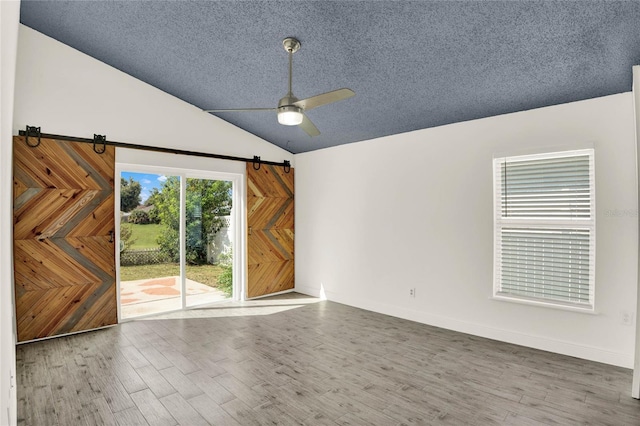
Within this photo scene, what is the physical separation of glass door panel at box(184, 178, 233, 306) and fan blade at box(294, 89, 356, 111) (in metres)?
3.19

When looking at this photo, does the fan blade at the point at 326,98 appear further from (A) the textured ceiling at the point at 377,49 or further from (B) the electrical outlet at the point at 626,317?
(B) the electrical outlet at the point at 626,317

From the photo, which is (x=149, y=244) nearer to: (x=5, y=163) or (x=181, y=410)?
(x=181, y=410)

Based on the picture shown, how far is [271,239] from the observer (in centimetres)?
633

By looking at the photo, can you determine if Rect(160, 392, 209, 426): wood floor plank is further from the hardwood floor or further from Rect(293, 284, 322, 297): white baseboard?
Rect(293, 284, 322, 297): white baseboard

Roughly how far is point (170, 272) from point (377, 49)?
4.19 metres

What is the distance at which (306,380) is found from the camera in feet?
10.4

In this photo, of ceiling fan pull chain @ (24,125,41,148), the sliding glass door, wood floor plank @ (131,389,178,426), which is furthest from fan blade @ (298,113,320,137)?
ceiling fan pull chain @ (24,125,41,148)

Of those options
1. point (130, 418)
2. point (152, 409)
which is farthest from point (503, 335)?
point (130, 418)

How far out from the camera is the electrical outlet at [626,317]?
10.9ft

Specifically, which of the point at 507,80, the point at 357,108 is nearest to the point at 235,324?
the point at 357,108

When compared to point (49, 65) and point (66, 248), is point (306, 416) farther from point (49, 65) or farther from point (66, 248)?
point (49, 65)

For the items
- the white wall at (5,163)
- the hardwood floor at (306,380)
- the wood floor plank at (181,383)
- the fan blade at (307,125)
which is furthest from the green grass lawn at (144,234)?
the white wall at (5,163)

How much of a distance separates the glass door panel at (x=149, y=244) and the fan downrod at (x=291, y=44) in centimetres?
282

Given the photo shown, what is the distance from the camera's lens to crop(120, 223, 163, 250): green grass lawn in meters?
4.84
